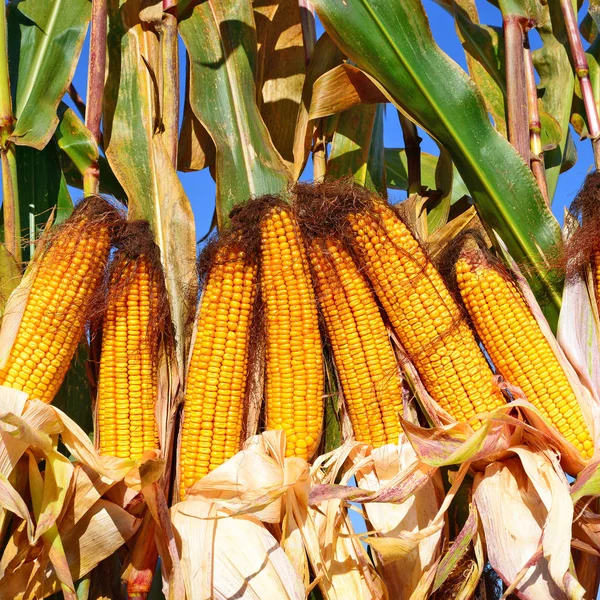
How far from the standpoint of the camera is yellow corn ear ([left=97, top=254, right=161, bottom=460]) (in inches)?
84.9

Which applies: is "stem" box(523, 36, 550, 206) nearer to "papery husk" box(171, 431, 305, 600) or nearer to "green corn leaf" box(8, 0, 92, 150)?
"papery husk" box(171, 431, 305, 600)

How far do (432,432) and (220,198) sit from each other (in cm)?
124

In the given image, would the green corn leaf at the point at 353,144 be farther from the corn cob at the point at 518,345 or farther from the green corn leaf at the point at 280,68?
the corn cob at the point at 518,345

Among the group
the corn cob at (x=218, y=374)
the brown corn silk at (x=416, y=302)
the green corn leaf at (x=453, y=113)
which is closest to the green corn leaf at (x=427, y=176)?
the green corn leaf at (x=453, y=113)

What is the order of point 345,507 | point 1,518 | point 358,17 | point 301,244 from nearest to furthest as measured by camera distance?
1. point 1,518
2. point 345,507
3. point 301,244
4. point 358,17

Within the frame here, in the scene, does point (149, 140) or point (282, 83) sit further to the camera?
point (282, 83)

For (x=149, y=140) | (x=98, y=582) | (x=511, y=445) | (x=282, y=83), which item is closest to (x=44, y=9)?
(x=149, y=140)

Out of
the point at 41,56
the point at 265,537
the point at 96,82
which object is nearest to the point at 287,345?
the point at 265,537

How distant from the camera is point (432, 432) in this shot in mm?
1970

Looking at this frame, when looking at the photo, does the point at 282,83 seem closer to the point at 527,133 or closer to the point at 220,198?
the point at 220,198

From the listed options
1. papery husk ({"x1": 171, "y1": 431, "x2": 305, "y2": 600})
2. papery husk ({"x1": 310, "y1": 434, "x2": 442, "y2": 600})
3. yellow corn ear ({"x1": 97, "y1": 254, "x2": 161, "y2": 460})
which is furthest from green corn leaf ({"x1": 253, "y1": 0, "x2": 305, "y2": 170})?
papery husk ({"x1": 171, "y1": 431, "x2": 305, "y2": 600})

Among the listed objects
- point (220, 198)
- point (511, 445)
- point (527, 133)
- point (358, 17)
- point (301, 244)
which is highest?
point (358, 17)

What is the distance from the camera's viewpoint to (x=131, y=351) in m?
2.20

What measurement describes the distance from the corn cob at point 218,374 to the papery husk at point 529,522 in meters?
0.77
